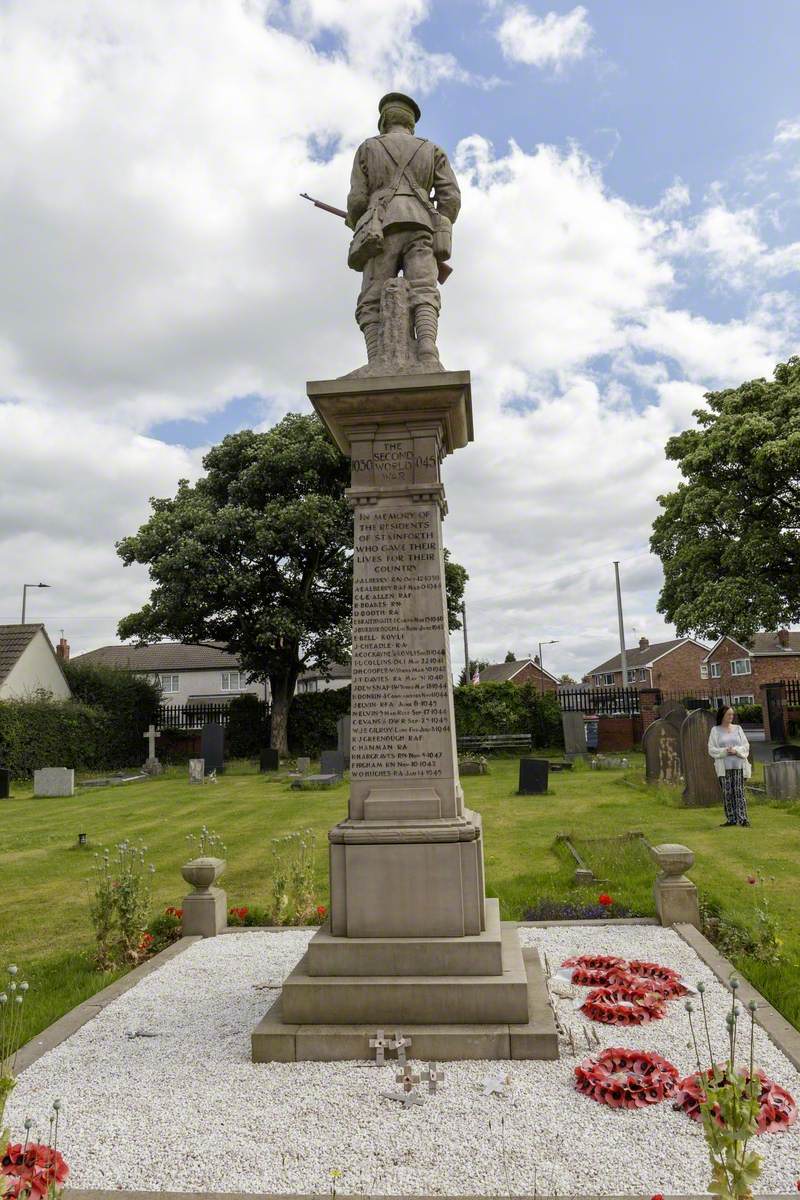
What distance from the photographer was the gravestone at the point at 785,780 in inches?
552

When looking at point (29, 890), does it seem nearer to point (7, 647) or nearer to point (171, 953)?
point (171, 953)

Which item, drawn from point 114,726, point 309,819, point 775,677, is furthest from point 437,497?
point 775,677

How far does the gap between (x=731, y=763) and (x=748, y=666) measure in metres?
45.8

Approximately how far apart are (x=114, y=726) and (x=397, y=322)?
26003 mm

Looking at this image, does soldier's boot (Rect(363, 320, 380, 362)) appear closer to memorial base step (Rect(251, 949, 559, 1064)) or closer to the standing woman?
memorial base step (Rect(251, 949, 559, 1064))

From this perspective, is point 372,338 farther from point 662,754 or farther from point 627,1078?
point 662,754

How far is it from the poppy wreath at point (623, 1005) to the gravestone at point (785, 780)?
10.2 metres

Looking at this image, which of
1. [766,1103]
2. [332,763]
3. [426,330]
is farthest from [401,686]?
[332,763]

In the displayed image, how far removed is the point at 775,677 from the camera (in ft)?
168

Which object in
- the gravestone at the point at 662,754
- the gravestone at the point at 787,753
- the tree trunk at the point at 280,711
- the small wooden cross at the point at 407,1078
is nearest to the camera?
the small wooden cross at the point at 407,1078

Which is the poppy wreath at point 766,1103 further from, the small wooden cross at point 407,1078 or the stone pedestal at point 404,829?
the small wooden cross at point 407,1078

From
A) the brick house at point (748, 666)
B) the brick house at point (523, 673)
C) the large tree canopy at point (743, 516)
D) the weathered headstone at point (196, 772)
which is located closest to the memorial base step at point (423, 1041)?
the weathered headstone at point (196, 772)

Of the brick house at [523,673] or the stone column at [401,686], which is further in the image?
the brick house at [523,673]

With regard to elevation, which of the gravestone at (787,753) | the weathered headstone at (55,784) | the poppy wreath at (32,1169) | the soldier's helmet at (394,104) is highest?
the soldier's helmet at (394,104)
